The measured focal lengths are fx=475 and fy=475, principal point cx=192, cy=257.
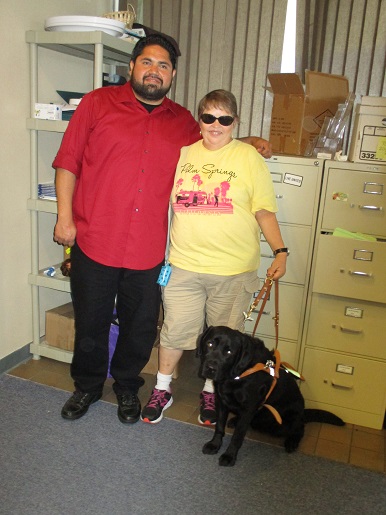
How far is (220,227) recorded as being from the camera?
1.98 meters

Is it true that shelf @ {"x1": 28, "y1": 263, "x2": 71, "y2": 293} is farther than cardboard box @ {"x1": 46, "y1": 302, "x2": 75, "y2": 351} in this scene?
No

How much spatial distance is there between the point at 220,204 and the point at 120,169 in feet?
1.46

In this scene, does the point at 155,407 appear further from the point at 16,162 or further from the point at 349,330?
the point at 16,162

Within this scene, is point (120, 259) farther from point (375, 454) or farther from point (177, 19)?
point (177, 19)

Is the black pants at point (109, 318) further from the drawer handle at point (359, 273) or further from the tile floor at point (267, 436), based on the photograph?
the drawer handle at point (359, 273)

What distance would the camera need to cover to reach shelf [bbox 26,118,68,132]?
2.42 metres

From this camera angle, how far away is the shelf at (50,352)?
273 centimetres

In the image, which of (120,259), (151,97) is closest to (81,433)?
(120,259)

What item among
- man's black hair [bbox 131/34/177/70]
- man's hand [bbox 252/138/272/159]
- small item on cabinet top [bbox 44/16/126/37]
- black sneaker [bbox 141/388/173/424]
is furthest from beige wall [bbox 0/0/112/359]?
man's hand [bbox 252/138/272/159]

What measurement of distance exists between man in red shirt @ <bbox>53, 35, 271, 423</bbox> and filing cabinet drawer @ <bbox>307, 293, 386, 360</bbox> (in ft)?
2.66

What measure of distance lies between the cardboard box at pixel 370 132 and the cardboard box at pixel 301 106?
0.31m

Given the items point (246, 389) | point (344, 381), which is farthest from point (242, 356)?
point (344, 381)

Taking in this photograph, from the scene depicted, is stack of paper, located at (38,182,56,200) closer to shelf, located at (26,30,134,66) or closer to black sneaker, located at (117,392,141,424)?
shelf, located at (26,30,134,66)

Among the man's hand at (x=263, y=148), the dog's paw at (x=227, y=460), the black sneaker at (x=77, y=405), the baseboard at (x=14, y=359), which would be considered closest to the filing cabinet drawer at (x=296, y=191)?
the man's hand at (x=263, y=148)
